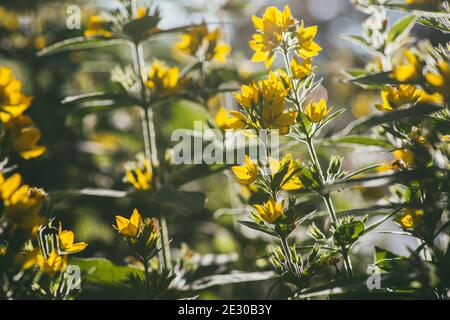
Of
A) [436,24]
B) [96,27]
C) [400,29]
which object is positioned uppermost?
[96,27]

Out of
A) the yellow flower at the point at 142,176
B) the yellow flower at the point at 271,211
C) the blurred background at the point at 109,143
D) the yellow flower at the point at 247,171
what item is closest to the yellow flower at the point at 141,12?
the blurred background at the point at 109,143

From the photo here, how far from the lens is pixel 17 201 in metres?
0.92

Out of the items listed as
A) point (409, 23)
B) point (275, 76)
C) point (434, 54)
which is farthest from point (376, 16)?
point (275, 76)

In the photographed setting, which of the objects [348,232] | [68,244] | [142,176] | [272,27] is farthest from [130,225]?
[272,27]

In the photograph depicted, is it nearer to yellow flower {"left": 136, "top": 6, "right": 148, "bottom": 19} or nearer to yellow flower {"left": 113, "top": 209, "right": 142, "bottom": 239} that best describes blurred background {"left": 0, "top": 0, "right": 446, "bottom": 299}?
yellow flower {"left": 136, "top": 6, "right": 148, "bottom": 19}

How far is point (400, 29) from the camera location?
142 cm

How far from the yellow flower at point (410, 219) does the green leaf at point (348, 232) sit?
0.13 m

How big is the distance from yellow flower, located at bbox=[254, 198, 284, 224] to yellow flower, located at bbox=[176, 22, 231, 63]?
749 millimetres

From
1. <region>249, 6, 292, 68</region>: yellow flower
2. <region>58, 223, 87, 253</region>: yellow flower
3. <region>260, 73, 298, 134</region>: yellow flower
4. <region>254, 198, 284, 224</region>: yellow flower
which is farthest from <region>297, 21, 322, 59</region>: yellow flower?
<region>58, 223, 87, 253</region>: yellow flower

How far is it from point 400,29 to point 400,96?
1.18 feet

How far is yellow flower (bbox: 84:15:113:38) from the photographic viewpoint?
1.50 m

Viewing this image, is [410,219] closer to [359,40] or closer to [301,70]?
[301,70]
